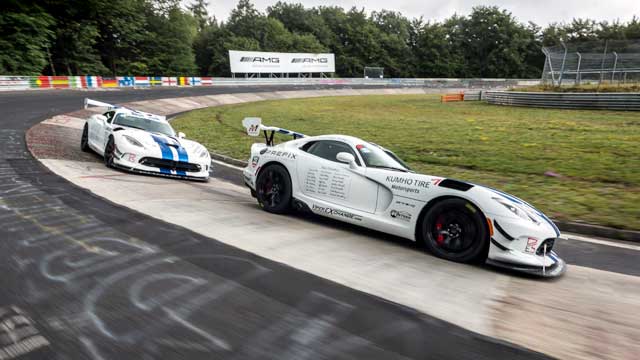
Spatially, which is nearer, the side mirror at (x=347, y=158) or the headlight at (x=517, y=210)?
the headlight at (x=517, y=210)

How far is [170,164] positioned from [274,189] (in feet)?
11.1

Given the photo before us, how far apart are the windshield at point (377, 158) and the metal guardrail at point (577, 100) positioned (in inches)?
769

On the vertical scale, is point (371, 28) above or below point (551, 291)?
above

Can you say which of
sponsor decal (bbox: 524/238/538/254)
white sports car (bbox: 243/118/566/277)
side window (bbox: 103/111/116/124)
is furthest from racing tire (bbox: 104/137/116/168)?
sponsor decal (bbox: 524/238/538/254)

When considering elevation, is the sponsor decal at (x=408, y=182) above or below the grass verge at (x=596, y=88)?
below

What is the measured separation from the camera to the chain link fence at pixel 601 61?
24.0 metres

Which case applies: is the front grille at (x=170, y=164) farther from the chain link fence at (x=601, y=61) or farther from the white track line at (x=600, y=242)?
the chain link fence at (x=601, y=61)

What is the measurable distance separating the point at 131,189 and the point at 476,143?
33.0 ft

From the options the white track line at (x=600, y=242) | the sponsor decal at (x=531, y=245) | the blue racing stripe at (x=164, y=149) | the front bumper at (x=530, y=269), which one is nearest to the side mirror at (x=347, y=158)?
the front bumper at (x=530, y=269)

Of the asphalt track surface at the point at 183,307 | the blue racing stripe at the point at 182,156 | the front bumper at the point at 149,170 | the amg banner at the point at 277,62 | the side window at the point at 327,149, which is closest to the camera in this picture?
the asphalt track surface at the point at 183,307

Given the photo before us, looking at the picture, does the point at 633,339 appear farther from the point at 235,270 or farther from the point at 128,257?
the point at 128,257

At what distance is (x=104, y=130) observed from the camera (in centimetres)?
1084

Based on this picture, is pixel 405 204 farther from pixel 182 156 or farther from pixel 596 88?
Result: pixel 596 88

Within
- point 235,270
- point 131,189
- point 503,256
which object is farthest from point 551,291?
point 131,189
